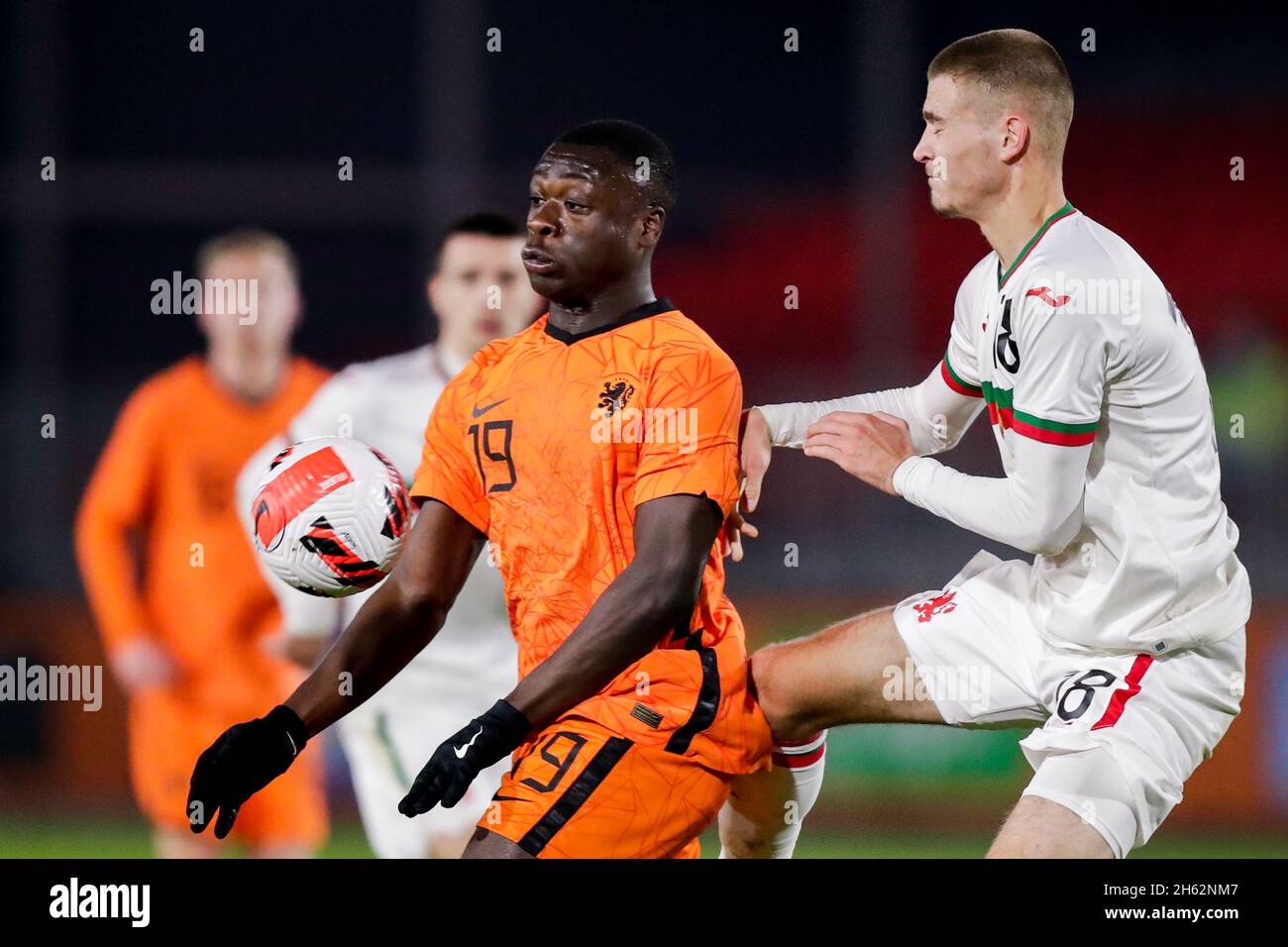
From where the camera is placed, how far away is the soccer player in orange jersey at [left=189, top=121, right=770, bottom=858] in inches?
129

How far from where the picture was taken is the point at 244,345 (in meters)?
6.17

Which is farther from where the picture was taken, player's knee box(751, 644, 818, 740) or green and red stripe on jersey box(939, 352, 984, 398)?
green and red stripe on jersey box(939, 352, 984, 398)

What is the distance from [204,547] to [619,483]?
3.10m

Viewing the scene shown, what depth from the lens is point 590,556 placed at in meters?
3.44

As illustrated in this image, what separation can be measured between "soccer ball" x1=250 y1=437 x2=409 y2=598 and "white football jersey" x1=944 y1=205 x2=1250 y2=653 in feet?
4.38

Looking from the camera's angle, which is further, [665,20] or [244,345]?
[665,20]

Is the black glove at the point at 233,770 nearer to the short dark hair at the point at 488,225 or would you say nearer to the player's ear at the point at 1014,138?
the player's ear at the point at 1014,138

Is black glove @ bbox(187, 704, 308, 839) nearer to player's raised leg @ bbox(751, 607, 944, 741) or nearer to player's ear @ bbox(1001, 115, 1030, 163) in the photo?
player's raised leg @ bbox(751, 607, 944, 741)

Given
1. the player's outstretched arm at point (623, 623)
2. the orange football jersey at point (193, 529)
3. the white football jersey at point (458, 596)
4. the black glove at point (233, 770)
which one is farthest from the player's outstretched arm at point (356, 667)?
the orange football jersey at point (193, 529)

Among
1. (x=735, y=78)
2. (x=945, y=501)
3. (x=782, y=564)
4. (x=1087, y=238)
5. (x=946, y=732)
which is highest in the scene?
(x=735, y=78)

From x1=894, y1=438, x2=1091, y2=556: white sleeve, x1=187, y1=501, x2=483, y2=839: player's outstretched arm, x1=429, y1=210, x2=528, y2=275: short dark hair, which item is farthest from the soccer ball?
x1=429, y1=210, x2=528, y2=275: short dark hair
